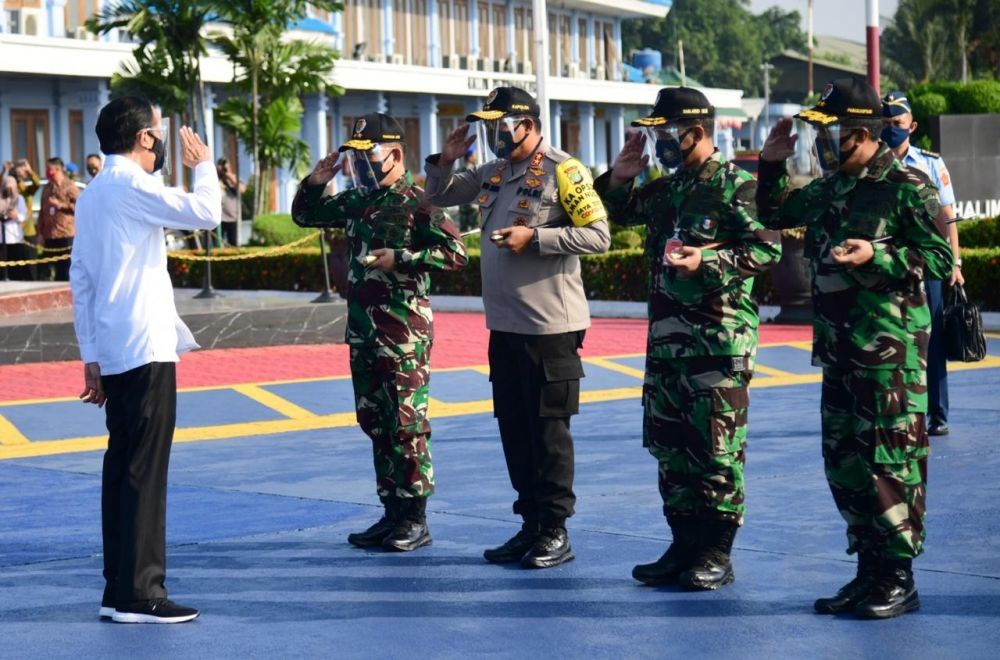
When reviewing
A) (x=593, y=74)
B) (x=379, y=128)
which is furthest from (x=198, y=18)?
(x=593, y=74)

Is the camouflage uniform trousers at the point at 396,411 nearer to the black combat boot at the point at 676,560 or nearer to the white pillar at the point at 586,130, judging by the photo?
the black combat boot at the point at 676,560

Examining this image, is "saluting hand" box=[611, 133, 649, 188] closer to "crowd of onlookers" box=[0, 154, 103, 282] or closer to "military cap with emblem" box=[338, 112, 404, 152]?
"military cap with emblem" box=[338, 112, 404, 152]

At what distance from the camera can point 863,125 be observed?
5.52m

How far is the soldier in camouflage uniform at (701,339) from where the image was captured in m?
5.90

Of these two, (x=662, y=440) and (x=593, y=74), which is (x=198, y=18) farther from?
(x=593, y=74)

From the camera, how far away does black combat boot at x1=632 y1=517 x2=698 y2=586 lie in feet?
19.8

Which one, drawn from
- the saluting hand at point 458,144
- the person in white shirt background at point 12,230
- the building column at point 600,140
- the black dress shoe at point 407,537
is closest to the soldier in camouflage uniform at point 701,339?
the saluting hand at point 458,144

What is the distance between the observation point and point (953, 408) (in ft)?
35.4

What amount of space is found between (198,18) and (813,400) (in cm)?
1891

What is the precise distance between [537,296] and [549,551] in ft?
3.30

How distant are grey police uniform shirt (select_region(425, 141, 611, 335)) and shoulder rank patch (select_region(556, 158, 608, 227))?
28 millimetres

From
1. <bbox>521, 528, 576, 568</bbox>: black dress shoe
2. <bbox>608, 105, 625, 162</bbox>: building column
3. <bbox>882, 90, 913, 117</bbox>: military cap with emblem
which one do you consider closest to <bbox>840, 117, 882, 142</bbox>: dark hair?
<bbox>521, 528, 576, 568</bbox>: black dress shoe

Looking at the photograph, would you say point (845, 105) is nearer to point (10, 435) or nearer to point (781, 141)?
point (781, 141)

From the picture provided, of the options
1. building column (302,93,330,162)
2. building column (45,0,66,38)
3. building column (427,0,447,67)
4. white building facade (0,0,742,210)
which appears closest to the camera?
white building facade (0,0,742,210)
